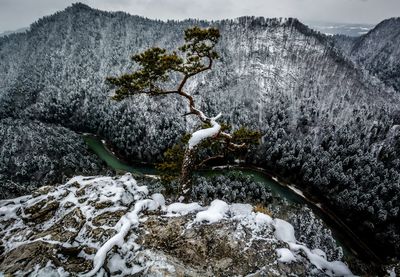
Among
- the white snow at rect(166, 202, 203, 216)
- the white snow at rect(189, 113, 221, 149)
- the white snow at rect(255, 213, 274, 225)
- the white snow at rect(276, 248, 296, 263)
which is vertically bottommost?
the white snow at rect(276, 248, 296, 263)

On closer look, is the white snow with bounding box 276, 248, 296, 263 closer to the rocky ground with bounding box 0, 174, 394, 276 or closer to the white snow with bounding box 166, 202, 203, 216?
the rocky ground with bounding box 0, 174, 394, 276

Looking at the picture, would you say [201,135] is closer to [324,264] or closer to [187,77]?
[187,77]

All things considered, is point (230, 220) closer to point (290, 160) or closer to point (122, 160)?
point (290, 160)

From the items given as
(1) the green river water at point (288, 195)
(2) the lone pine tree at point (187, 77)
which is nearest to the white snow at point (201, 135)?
(2) the lone pine tree at point (187, 77)

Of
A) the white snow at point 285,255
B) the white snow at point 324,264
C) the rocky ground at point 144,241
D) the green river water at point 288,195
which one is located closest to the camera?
the rocky ground at point 144,241

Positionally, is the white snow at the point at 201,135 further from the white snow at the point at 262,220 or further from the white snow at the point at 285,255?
the white snow at the point at 285,255

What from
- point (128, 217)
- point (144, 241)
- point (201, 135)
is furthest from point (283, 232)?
point (201, 135)

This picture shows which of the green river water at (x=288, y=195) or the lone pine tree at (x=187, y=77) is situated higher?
the lone pine tree at (x=187, y=77)

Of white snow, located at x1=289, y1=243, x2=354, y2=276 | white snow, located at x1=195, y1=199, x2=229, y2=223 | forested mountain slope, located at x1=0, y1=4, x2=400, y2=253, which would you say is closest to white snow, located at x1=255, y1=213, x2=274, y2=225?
white snow, located at x1=289, y1=243, x2=354, y2=276
